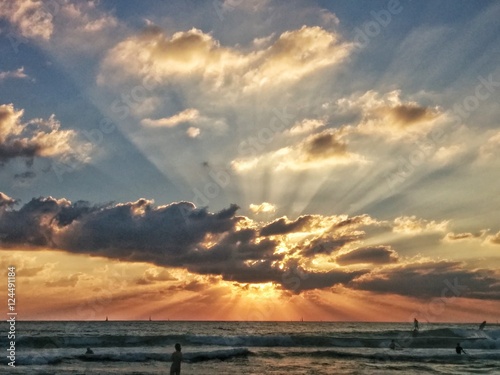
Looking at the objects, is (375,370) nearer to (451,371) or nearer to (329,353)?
(451,371)

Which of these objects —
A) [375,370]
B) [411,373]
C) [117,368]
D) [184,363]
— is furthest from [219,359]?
[411,373]

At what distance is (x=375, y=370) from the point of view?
40.0 m

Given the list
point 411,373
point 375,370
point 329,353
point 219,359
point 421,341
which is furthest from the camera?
point 421,341

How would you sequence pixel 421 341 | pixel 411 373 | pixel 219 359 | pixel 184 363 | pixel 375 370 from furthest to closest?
pixel 421 341
pixel 219 359
pixel 184 363
pixel 375 370
pixel 411 373

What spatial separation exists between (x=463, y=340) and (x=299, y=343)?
84.8 ft

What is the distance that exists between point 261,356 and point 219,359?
5.44m

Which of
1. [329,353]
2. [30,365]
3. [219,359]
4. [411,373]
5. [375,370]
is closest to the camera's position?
[411,373]

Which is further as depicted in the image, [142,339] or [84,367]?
[142,339]

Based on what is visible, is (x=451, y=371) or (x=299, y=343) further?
(x=299, y=343)

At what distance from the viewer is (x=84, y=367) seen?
4206 centimetres

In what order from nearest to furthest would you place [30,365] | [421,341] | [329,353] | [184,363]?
[30,365] < [184,363] < [329,353] < [421,341]

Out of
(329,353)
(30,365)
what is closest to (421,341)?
(329,353)

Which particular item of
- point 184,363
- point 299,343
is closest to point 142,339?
point 299,343

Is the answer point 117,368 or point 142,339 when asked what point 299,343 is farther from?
point 117,368
